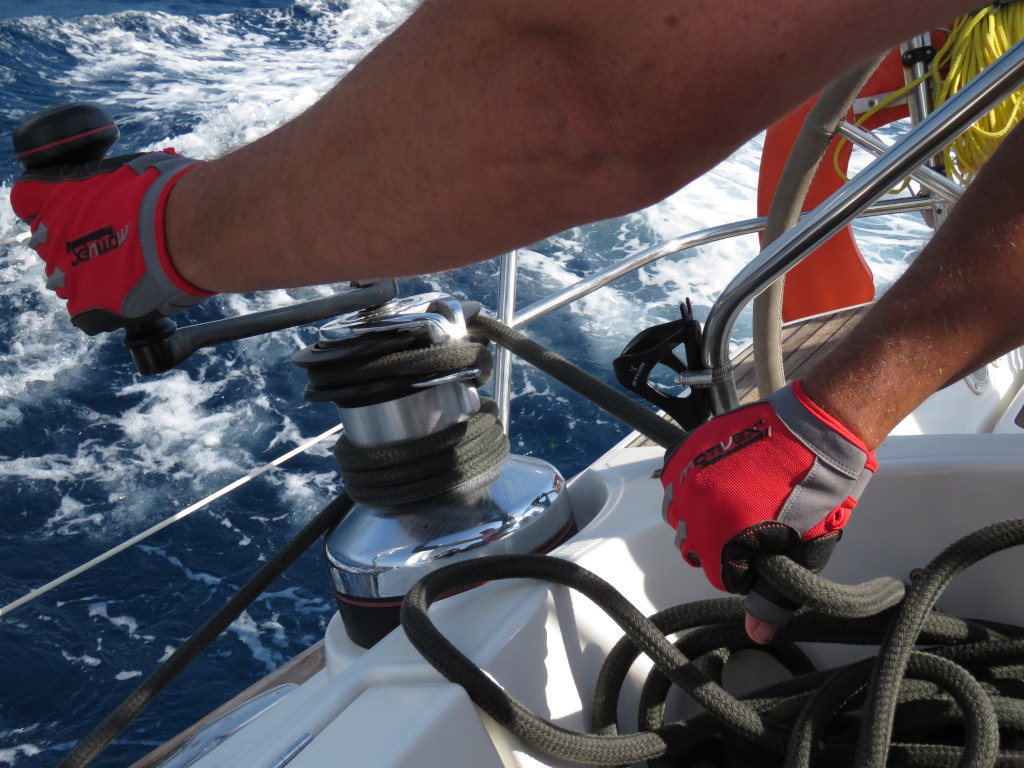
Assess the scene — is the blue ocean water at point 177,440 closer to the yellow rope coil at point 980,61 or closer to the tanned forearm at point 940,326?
the yellow rope coil at point 980,61

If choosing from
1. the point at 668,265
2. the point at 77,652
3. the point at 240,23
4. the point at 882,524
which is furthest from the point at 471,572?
the point at 240,23

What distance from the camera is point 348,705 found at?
2.37 feet

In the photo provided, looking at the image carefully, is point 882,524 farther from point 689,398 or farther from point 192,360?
point 192,360

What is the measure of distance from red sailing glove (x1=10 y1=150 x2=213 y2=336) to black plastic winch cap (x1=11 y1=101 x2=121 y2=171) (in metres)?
0.01

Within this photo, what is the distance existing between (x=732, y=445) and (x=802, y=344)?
Answer: 2373 millimetres

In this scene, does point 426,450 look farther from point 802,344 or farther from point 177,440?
point 177,440

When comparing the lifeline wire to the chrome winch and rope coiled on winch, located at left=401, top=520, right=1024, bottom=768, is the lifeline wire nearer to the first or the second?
the chrome winch

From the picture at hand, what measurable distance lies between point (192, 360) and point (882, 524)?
5098 millimetres

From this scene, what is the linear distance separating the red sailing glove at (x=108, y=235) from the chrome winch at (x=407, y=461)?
0.20 m

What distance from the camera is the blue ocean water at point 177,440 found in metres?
3.69

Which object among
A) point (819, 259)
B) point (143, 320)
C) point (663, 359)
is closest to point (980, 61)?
point (819, 259)

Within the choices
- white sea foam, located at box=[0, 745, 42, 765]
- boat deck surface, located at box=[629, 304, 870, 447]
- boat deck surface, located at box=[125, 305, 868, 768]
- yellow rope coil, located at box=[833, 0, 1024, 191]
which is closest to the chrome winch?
boat deck surface, located at box=[125, 305, 868, 768]

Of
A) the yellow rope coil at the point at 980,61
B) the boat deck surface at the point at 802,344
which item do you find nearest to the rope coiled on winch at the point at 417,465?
the yellow rope coil at the point at 980,61

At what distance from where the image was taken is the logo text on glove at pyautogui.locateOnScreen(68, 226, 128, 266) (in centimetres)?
Answer: 67
